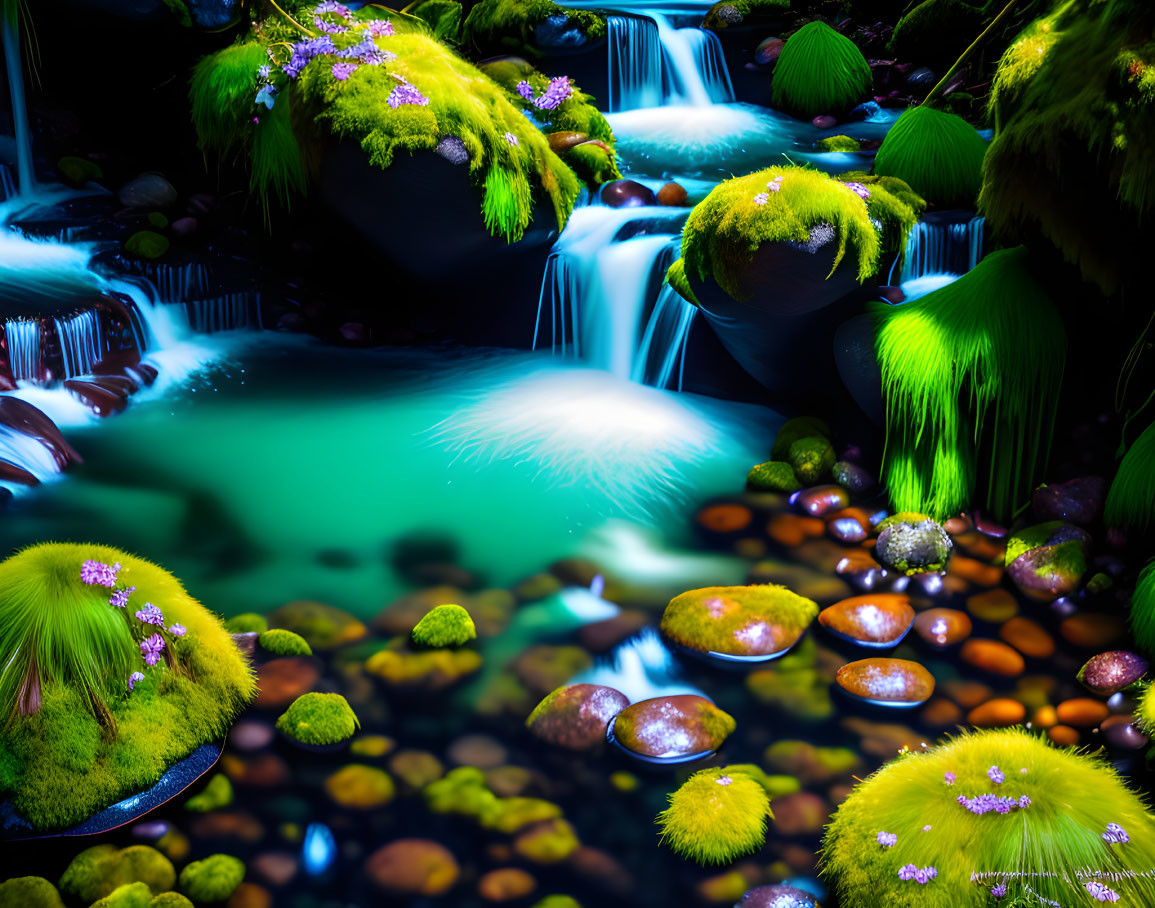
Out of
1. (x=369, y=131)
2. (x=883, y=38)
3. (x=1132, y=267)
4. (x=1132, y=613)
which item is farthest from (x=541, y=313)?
(x=883, y=38)

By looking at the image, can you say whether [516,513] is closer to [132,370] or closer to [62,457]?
[62,457]

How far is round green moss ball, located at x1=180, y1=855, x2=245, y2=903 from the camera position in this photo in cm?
259

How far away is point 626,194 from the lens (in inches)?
255

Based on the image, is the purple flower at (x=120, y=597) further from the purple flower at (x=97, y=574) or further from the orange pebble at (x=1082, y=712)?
the orange pebble at (x=1082, y=712)

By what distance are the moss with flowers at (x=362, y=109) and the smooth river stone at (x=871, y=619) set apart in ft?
10.4

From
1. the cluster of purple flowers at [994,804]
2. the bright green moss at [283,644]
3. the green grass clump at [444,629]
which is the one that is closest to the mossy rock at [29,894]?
the bright green moss at [283,644]

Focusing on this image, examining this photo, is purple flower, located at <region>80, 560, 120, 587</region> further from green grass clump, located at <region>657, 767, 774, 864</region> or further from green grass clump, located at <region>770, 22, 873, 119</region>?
green grass clump, located at <region>770, 22, 873, 119</region>

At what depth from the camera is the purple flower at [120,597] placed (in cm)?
295

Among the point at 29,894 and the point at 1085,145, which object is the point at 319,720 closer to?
the point at 29,894

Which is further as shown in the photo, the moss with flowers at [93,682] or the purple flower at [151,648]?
the purple flower at [151,648]

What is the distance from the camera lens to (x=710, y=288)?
4.71 m

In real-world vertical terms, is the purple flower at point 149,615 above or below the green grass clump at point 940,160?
below

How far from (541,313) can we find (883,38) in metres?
5.53

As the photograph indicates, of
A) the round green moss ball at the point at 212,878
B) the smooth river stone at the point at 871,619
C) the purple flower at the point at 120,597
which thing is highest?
the purple flower at the point at 120,597
